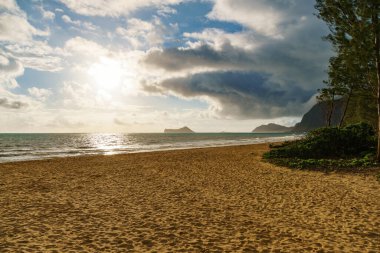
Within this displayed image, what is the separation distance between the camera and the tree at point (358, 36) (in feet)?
64.1

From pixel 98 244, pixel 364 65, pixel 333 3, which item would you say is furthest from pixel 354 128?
pixel 98 244

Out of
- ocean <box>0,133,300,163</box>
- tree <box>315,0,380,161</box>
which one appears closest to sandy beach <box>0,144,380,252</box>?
tree <box>315,0,380,161</box>

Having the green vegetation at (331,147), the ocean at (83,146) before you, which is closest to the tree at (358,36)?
the green vegetation at (331,147)

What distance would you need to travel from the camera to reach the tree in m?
19.5

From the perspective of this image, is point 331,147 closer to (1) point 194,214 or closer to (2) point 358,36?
(2) point 358,36

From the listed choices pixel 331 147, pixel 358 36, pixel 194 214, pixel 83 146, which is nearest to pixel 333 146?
pixel 331 147

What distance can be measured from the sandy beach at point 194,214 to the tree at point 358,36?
7.97 meters

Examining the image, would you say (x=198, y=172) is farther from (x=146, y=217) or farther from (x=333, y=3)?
(x=333, y=3)

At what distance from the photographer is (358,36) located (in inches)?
777

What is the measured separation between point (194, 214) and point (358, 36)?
54.3 ft

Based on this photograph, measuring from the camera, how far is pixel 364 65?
21.0 m

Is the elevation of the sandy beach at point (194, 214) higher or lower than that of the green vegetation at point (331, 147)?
lower

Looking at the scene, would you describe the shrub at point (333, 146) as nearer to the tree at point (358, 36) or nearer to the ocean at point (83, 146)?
the tree at point (358, 36)

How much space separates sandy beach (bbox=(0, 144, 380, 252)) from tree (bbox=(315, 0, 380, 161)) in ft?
26.2
